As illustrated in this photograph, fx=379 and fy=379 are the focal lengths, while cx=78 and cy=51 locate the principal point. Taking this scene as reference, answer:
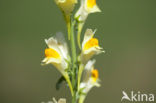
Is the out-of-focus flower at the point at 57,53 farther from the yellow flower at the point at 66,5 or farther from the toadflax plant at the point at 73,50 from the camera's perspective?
the yellow flower at the point at 66,5

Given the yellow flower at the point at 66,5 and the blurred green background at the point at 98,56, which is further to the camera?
the blurred green background at the point at 98,56

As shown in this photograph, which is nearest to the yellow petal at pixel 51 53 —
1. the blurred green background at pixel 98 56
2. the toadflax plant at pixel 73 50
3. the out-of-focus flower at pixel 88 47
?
the toadflax plant at pixel 73 50

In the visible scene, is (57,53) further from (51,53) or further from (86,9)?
(86,9)

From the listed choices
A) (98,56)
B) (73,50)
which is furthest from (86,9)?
(98,56)

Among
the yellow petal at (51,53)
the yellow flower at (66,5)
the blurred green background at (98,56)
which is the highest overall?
the blurred green background at (98,56)

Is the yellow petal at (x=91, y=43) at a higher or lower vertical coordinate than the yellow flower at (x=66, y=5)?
lower

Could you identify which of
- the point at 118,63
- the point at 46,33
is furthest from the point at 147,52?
the point at 46,33

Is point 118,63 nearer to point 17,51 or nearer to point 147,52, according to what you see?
point 147,52
